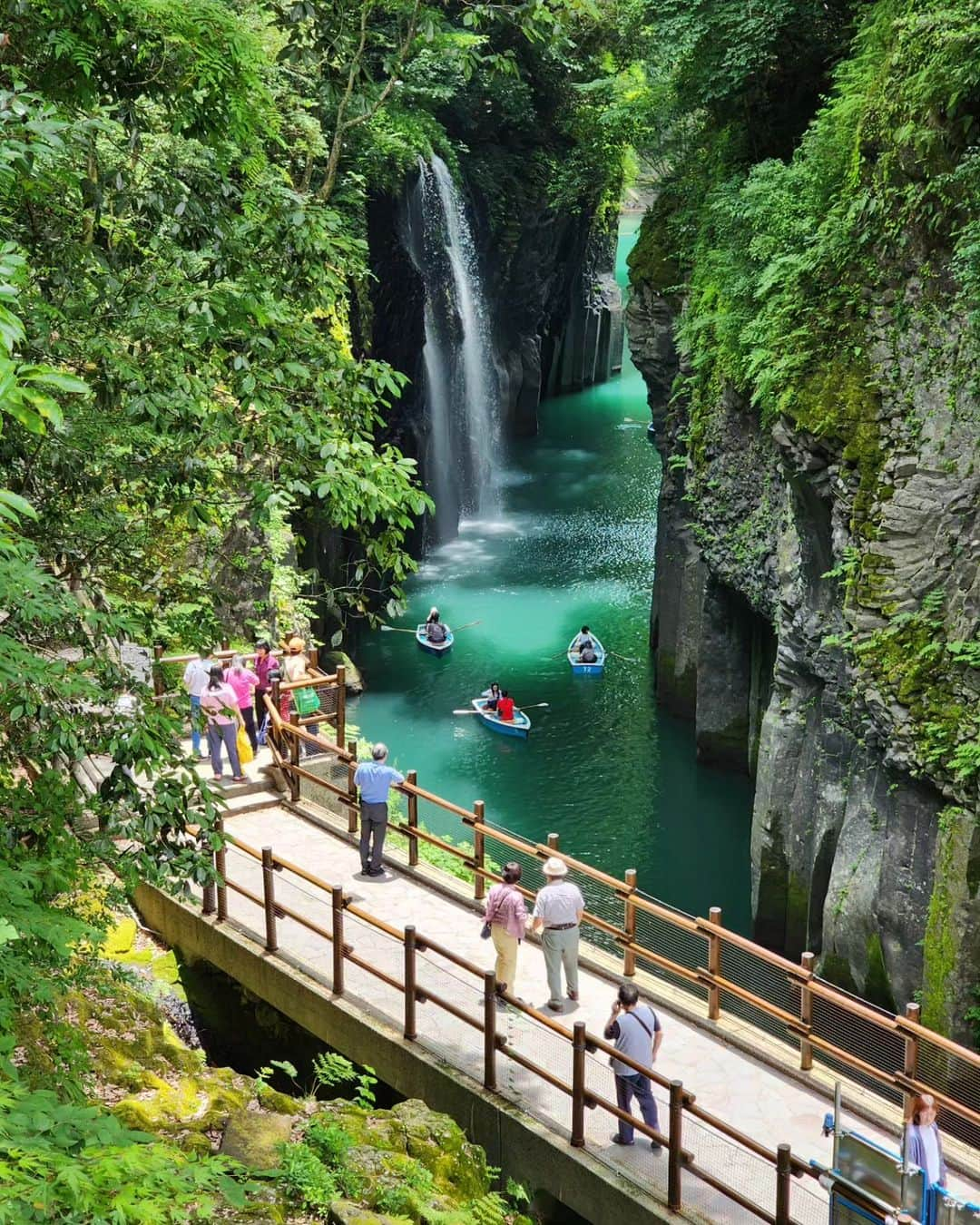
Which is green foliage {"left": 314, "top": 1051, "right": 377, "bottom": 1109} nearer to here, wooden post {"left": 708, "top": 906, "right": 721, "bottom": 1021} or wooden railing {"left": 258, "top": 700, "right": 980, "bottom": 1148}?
wooden railing {"left": 258, "top": 700, "right": 980, "bottom": 1148}

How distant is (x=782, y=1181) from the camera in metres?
9.04

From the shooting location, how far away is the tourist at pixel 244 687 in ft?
51.2

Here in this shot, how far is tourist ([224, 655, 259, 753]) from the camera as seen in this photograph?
51.2 feet

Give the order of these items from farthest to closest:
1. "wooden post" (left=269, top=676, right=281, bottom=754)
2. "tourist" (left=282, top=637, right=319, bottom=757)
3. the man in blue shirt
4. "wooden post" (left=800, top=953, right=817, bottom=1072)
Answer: "tourist" (left=282, top=637, right=319, bottom=757), "wooden post" (left=269, top=676, right=281, bottom=754), the man in blue shirt, "wooden post" (left=800, top=953, right=817, bottom=1072)

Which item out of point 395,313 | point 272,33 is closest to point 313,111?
point 272,33

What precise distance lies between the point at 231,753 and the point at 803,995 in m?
6.81

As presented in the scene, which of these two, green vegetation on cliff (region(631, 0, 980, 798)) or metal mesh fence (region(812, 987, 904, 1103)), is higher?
green vegetation on cliff (region(631, 0, 980, 798))

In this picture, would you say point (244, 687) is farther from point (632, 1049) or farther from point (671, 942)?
point (632, 1049)

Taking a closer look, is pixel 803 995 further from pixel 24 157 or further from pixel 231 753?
pixel 24 157

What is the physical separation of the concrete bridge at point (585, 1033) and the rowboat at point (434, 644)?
17.5 m

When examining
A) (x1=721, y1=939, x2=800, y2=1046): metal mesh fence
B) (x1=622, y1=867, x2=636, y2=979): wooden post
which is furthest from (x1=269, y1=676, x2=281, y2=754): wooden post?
(x1=721, y1=939, x2=800, y2=1046): metal mesh fence

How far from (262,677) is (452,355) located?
25.9 m

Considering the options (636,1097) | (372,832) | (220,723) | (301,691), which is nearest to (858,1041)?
(636,1097)

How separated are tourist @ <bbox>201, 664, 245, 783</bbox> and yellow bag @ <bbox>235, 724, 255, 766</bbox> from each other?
0.53ft
